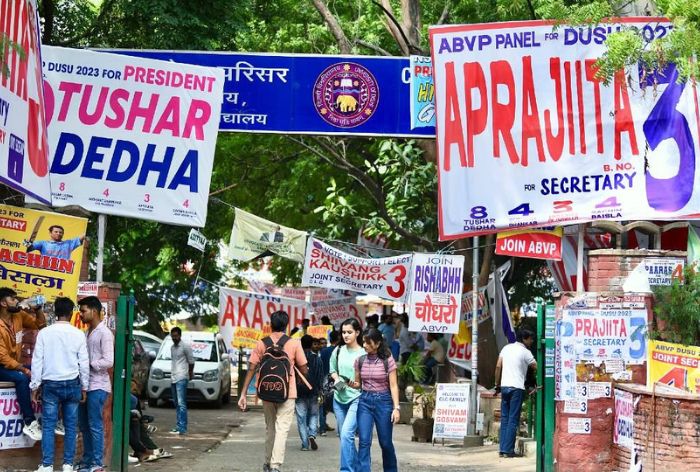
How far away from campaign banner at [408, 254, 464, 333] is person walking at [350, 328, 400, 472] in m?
6.62

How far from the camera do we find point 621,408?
1378 cm

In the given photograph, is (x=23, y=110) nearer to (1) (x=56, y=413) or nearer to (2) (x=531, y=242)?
(1) (x=56, y=413)

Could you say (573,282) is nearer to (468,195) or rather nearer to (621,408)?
(468,195)

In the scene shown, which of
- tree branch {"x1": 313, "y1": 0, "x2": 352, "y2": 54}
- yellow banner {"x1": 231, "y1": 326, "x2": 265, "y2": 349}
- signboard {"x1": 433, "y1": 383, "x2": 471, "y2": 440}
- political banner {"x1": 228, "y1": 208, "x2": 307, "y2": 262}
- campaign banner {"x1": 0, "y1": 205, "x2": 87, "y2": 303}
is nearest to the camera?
campaign banner {"x1": 0, "y1": 205, "x2": 87, "y2": 303}

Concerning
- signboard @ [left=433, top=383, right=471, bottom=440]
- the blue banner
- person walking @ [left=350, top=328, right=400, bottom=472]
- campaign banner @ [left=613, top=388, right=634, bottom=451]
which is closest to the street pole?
signboard @ [left=433, top=383, right=471, bottom=440]

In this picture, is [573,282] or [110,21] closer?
[573,282]

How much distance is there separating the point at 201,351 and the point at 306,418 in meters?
10.1

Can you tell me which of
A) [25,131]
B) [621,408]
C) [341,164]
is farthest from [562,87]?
[341,164]

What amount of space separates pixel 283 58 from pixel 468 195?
3.98 m

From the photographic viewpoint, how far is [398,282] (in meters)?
21.0

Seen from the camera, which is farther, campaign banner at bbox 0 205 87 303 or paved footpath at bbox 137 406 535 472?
paved footpath at bbox 137 406 535 472

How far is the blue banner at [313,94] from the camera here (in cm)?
1766

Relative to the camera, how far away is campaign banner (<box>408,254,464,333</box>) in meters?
19.5

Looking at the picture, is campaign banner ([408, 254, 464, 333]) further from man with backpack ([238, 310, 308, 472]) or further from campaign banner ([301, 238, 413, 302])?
man with backpack ([238, 310, 308, 472])
